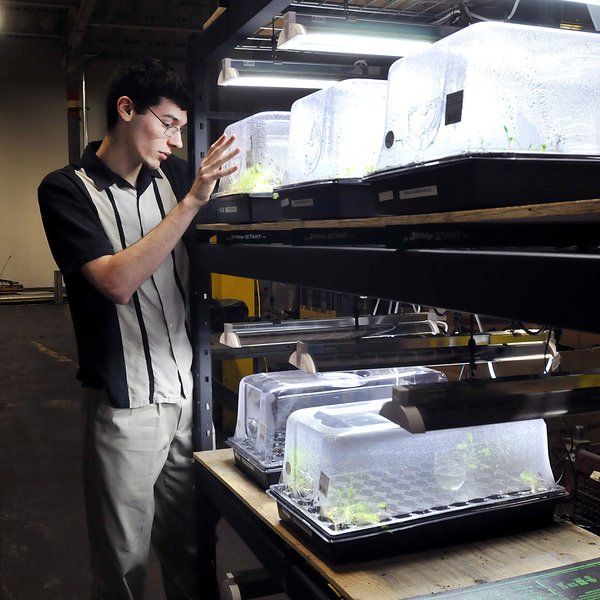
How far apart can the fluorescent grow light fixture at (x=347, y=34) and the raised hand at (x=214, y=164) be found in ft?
1.08

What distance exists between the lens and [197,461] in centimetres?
202

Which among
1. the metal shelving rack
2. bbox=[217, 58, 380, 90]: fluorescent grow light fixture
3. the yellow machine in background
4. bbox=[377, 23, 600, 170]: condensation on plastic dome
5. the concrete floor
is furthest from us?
the yellow machine in background

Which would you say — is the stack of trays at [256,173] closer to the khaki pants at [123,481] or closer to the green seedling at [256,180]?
the green seedling at [256,180]

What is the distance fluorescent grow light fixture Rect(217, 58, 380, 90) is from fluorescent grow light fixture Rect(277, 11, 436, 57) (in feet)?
0.73

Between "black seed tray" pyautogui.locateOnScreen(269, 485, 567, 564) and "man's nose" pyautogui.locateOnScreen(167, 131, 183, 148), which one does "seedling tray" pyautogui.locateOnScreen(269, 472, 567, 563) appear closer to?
"black seed tray" pyautogui.locateOnScreen(269, 485, 567, 564)

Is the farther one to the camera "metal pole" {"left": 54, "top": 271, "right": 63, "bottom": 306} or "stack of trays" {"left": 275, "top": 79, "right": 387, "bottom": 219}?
"metal pole" {"left": 54, "top": 271, "right": 63, "bottom": 306}

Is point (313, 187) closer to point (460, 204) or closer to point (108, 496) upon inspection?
point (460, 204)

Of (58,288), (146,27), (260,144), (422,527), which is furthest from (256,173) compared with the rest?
(58,288)

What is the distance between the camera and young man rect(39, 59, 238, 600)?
1.93 metres

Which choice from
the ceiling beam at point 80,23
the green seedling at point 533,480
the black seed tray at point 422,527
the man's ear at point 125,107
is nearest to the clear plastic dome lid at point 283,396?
the black seed tray at point 422,527

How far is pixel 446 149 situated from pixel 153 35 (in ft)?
33.6

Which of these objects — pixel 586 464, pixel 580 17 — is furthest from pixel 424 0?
pixel 586 464

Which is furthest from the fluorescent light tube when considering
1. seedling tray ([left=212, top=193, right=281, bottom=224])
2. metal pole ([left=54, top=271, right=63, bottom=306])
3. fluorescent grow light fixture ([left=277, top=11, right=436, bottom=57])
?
metal pole ([left=54, top=271, right=63, bottom=306])

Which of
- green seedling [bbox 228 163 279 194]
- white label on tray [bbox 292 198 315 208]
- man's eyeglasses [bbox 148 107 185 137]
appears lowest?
white label on tray [bbox 292 198 315 208]
